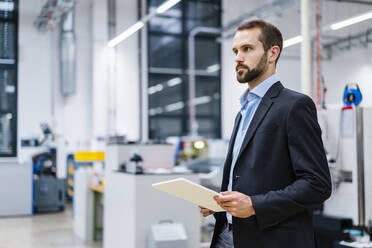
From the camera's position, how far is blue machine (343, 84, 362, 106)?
3.42m

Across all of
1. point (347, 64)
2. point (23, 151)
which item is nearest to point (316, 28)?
point (347, 64)

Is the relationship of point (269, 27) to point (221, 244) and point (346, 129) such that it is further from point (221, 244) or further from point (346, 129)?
point (346, 129)

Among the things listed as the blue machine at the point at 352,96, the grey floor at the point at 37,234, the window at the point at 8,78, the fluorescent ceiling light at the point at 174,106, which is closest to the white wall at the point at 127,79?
the fluorescent ceiling light at the point at 174,106

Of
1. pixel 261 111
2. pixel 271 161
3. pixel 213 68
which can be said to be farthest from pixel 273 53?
pixel 213 68

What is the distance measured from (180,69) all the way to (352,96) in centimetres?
736

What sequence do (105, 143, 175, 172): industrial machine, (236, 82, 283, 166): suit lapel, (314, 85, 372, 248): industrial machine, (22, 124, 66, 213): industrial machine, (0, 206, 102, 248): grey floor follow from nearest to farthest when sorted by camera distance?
1. (236, 82, 283, 166): suit lapel
2. (314, 85, 372, 248): industrial machine
3. (105, 143, 175, 172): industrial machine
4. (0, 206, 102, 248): grey floor
5. (22, 124, 66, 213): industrial machine

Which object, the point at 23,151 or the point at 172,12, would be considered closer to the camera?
the point at 23,151

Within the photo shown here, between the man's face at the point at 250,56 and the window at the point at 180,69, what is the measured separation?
349 inches

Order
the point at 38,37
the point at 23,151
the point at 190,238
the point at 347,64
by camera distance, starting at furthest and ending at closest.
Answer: the point at 38,37, the point at 23,151, the point at 347,64, the point at 190,238

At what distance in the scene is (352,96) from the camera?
343 cm

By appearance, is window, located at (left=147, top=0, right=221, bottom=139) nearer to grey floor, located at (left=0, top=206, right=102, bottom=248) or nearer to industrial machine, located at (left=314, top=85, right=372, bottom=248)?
grey floor, located at (left=0, top=206, right=102, bottom=248)

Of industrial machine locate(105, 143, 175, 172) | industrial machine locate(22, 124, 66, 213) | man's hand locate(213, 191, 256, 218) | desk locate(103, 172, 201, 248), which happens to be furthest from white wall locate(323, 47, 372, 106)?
industrial machine locate(22, 124, 66, 213)

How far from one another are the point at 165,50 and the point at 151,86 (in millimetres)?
926

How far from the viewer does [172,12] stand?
1044 cm
